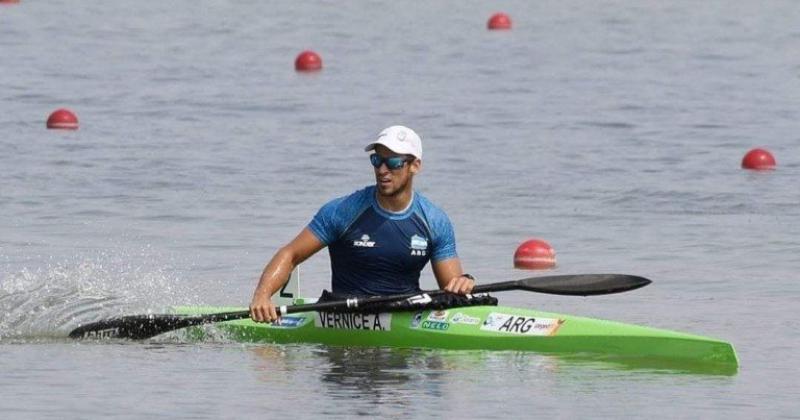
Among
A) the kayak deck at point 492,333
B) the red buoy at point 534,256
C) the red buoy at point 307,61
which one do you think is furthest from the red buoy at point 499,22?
the kayak deck at point 492,333

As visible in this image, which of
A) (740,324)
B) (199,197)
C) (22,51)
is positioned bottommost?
(740,324)

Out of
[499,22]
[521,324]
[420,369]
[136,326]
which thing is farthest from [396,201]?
[499,22]

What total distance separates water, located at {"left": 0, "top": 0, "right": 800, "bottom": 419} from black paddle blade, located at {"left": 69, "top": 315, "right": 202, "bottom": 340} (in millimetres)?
144

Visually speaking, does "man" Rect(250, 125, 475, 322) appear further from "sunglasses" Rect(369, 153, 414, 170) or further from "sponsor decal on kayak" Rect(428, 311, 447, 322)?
"sponsor decal on kayak" Rect(428, 311, 447, 322)

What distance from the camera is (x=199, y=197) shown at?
20156 millimetres

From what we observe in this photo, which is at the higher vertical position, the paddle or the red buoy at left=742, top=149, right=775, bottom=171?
the red buoy at left=742, top=149, right=775, bottom=171

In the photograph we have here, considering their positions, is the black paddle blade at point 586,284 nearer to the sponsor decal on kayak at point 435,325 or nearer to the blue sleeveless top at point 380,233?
the sponsor decal on kayak at point 435,325

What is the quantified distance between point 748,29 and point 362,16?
23.3 feet

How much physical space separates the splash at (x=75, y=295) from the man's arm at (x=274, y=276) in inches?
64.1

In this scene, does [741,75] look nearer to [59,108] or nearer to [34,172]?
[59,108]

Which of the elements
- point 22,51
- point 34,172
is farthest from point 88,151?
point 22,51

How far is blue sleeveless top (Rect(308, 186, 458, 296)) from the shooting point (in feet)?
42.0

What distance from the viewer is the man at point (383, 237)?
1255 cm

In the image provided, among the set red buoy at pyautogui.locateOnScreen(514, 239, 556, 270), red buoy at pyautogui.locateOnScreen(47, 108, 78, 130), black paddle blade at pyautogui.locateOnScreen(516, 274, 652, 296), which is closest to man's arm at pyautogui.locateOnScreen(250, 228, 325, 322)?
black paddle blade at pyautogui.locateOnScreen(516, 274, 652, 296)
